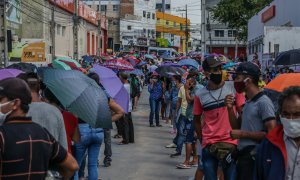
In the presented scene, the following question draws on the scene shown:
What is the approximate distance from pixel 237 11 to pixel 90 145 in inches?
1788

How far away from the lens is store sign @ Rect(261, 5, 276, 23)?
116ft

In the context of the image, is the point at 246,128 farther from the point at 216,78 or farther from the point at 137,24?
the point at 137,24

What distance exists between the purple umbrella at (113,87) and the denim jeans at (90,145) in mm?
654

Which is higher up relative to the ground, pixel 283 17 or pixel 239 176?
pixel 283 17

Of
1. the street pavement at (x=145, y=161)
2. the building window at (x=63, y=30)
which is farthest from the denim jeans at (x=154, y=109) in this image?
the building window at (x=63, y=30)

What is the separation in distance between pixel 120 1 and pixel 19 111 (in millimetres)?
94548

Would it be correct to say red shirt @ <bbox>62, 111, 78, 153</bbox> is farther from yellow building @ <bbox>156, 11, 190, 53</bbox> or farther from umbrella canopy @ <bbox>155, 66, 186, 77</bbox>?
yellow building @ <bbox>156, 11, 190, 53</bbox>

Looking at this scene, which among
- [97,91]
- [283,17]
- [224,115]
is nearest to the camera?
[97,91]

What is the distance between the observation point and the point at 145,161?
11852 millimetres

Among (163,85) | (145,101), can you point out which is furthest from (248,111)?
(145,101)

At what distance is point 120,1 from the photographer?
97375 mm

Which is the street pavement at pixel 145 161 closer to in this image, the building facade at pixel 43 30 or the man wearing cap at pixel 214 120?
the man wearing cap at pixel 214 120

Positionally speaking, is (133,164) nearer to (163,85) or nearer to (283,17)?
(163,85)

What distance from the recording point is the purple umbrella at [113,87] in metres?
8.27
